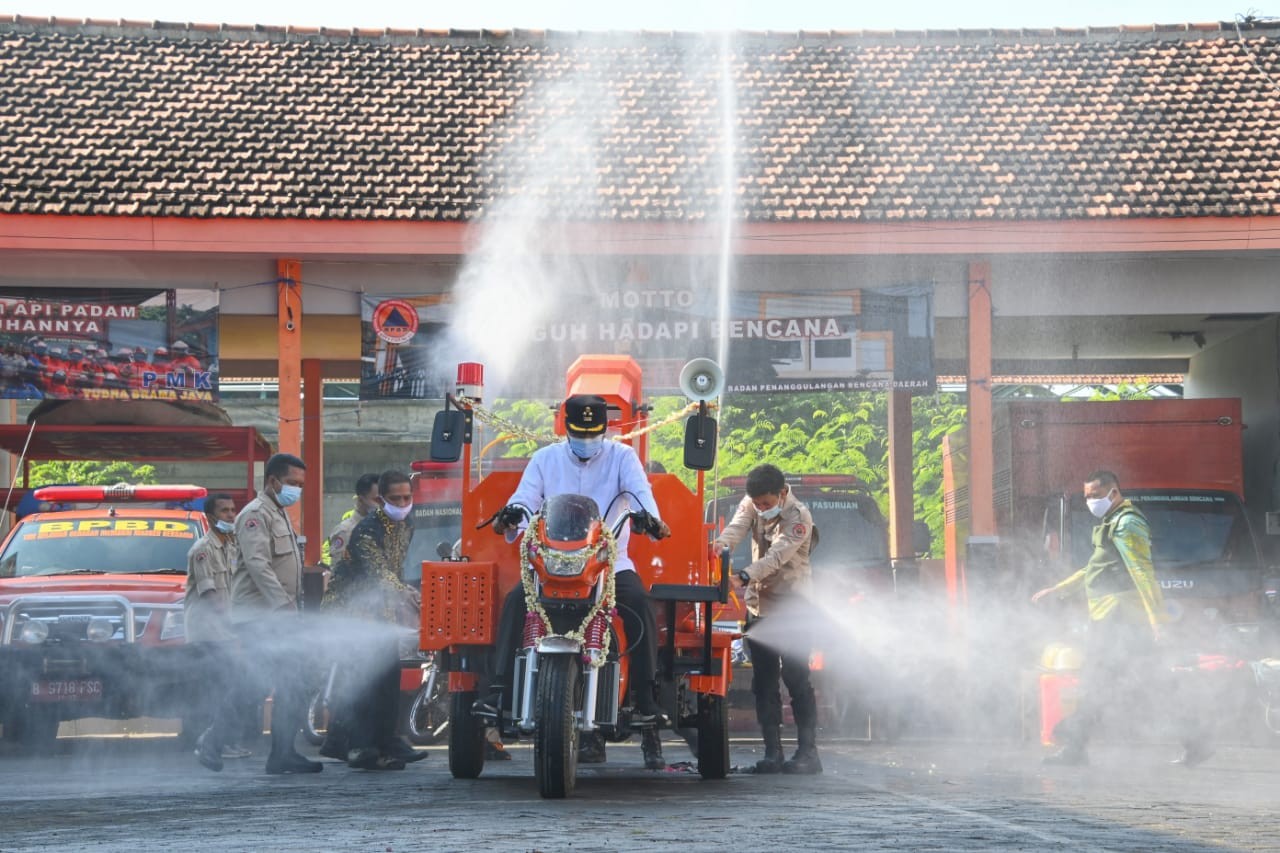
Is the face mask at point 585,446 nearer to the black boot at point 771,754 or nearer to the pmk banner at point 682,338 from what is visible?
the black boot at point 771,754

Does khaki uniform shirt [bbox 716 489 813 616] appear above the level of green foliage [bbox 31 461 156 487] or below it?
below

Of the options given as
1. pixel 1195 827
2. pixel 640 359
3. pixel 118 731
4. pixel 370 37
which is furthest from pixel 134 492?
pixel 1195 827

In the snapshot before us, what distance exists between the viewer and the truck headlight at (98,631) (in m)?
13.0

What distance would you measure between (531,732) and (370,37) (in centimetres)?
1494

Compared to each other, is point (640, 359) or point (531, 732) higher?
point (640, 359)

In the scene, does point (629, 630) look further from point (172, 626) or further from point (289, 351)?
point (289, 351)

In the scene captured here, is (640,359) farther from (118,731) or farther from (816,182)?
(118,731)

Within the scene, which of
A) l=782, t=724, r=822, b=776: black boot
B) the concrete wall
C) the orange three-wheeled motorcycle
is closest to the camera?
the orange three-wheeled motorcycle

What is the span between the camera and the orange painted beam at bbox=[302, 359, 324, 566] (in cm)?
2175

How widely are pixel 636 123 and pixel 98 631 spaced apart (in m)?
9.21

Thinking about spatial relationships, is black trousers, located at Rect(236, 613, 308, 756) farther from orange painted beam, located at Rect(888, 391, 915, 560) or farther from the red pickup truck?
orange painted beam, located at Rect(888, 391, 915, 560)

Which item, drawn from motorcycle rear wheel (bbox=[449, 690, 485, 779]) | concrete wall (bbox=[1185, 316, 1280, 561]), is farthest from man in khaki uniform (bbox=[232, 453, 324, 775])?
concrete wall (bbox=[1185, 316, 1280, 561])

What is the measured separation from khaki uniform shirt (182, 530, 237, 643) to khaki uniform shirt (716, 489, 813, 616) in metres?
3.08

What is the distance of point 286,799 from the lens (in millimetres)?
8492
